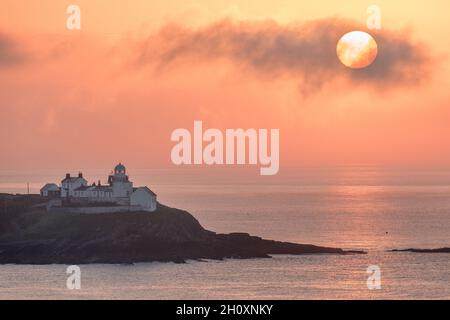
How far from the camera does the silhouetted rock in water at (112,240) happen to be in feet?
408

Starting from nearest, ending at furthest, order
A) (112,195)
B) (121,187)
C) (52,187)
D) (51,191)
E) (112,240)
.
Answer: (112,240), (112,195), (121,187), (51,191), (52,187)

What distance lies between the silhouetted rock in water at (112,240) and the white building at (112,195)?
229 cm

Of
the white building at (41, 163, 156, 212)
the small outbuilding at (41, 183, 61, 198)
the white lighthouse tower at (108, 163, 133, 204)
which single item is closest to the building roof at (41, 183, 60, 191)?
the small outbuilding at (41, 183, 61, 198)

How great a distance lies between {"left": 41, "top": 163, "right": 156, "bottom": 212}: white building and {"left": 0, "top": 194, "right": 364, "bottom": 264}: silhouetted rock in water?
7.52ft

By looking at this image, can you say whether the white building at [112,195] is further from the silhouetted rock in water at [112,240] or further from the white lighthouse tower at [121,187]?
the silhouetted rock in water at [112,240]

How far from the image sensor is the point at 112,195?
445 feet

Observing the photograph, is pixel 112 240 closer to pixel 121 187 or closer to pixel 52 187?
pixel 121 187

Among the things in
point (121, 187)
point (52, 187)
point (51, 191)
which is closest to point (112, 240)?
point (121, 187)

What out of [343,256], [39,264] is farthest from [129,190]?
[343,256]

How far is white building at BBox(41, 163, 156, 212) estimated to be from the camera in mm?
133250

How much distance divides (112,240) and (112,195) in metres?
10.8

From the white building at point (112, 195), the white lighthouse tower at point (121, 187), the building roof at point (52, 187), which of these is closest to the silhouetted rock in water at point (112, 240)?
the white building at point (112, 195)
